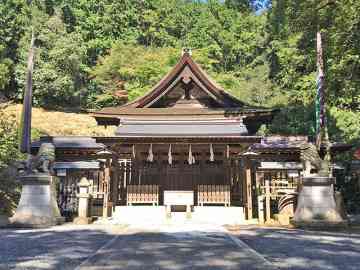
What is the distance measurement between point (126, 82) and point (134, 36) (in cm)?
1214

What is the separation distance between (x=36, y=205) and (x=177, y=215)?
605cm

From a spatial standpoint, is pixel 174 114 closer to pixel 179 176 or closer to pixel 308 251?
pixel 179 176

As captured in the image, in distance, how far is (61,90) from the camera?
4200 centimetres

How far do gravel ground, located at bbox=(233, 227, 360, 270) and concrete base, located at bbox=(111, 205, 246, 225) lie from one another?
5.93 meters

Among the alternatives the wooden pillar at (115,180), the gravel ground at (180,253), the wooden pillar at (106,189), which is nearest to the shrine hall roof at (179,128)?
the wooden pillar at (115,180)

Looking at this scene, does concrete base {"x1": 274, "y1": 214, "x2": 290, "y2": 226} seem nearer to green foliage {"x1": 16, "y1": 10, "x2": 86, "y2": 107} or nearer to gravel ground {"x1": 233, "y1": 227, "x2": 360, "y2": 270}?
gravel ground {"x1": 233, "y1": 227, "x2": 360, "y2": 270}

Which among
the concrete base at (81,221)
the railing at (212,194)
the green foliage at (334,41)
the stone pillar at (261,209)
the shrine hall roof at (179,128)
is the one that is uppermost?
the green foliage at (334,41)

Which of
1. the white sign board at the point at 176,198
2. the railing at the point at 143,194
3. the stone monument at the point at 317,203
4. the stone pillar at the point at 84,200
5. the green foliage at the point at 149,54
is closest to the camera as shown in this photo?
the stone monument at the point at 317,203

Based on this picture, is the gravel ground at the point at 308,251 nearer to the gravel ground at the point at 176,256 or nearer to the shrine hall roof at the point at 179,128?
the gravel ground at the point at 176,256

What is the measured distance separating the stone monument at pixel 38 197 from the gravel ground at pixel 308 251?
22.3ft

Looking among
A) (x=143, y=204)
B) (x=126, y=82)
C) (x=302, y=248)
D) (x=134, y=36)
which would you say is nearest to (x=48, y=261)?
(x=302, y=248)

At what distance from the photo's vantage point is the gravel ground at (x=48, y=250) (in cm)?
574

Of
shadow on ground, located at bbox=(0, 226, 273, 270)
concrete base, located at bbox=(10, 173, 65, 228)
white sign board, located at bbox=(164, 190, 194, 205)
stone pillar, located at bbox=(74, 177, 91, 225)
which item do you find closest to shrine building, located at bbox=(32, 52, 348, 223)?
white sign board, located at bbox=(164, 190, 194, 205)

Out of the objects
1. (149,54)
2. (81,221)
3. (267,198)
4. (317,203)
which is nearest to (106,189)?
(81,221)
